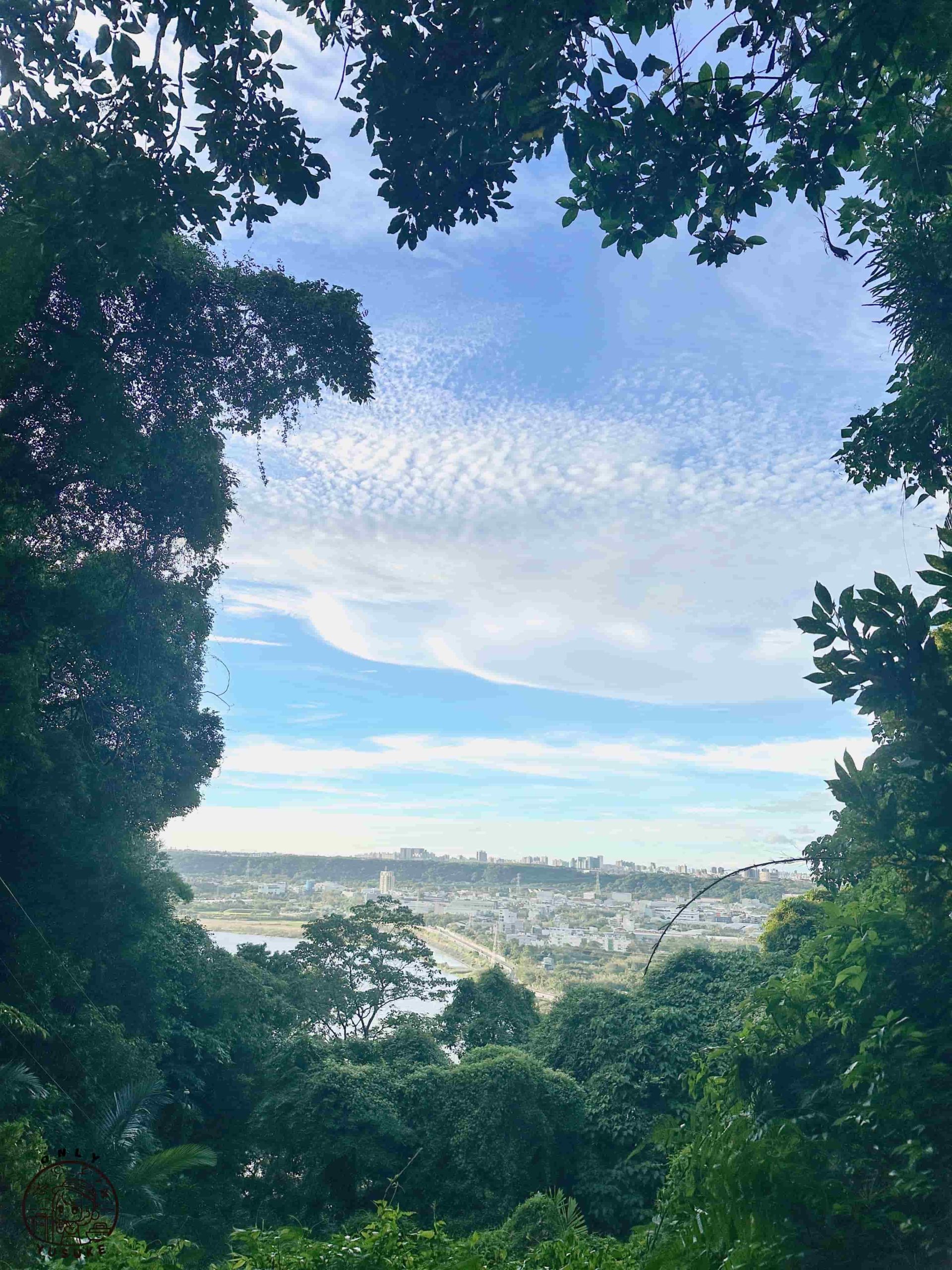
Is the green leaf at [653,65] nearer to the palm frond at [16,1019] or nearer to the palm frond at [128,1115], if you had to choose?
the palm frond at [16,1019]

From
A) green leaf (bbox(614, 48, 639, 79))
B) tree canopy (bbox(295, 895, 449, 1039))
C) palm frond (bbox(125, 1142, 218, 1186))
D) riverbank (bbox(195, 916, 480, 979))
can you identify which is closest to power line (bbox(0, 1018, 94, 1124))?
palm frond (bbox(125, 1142, 218, 1186))

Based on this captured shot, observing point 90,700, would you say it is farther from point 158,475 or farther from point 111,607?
point 158,475

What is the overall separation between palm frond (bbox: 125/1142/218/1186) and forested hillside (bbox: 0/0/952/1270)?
0.07m

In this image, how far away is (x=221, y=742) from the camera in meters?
12.2

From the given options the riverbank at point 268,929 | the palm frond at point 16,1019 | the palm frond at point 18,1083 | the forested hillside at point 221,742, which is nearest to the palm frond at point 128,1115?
the forested hillside at point 221,742

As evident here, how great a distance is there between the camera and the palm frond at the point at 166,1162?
7238 millimetres

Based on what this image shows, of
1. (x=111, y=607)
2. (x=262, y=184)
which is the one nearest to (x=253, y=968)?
(x=111, y=607)

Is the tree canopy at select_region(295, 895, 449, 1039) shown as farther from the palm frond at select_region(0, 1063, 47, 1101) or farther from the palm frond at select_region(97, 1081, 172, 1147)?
the palm frond at select_region(0, 1063, 47, 1101)

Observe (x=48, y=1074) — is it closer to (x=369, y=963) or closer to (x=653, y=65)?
(x=653, y=65)

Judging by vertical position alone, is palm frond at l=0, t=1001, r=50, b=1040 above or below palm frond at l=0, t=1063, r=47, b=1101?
above

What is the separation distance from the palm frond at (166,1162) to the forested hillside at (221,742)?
0.07m

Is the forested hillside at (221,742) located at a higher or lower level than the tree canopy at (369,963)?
higher

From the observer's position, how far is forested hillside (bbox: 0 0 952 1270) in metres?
2.15

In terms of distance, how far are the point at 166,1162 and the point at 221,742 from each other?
239 inches
